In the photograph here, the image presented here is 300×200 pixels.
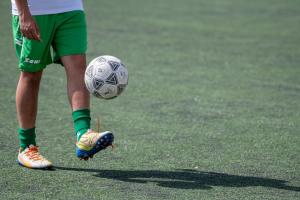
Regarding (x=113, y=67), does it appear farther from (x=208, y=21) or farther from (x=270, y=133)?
(x=208, y=21)

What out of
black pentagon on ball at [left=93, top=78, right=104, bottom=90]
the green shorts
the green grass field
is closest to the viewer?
the green grass field

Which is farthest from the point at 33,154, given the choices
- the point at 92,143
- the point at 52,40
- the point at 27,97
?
the point at 52,40

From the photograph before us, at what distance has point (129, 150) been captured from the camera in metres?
6.20

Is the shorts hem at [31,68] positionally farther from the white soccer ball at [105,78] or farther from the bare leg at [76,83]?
the white soccer ball at [105,78]

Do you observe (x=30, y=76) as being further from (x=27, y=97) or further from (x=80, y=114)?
(x=80, y=114)

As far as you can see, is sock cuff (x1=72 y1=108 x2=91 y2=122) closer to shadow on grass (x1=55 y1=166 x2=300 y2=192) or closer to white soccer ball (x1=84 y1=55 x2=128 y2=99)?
white soccer ball (x1=84 y1=55 x2=128 y2=99)

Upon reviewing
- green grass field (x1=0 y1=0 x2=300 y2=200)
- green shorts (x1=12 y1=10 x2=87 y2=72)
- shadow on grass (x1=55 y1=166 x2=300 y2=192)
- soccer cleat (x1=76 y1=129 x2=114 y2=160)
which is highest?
green shorts (x1=12 y1=10 x2=87 y2=72)

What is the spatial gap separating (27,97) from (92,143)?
0.84 m

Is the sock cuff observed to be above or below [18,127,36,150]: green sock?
above

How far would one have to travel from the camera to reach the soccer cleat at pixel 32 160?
5.57 m

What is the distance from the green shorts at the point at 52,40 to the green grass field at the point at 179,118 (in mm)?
868

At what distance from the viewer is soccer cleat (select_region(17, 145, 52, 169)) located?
5566 millimetres

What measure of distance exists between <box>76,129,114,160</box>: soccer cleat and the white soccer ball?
→ 35cm

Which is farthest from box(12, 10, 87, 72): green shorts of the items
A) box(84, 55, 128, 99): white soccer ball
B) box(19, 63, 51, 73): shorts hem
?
box(84, 55, 128, 99): white soccer ball
